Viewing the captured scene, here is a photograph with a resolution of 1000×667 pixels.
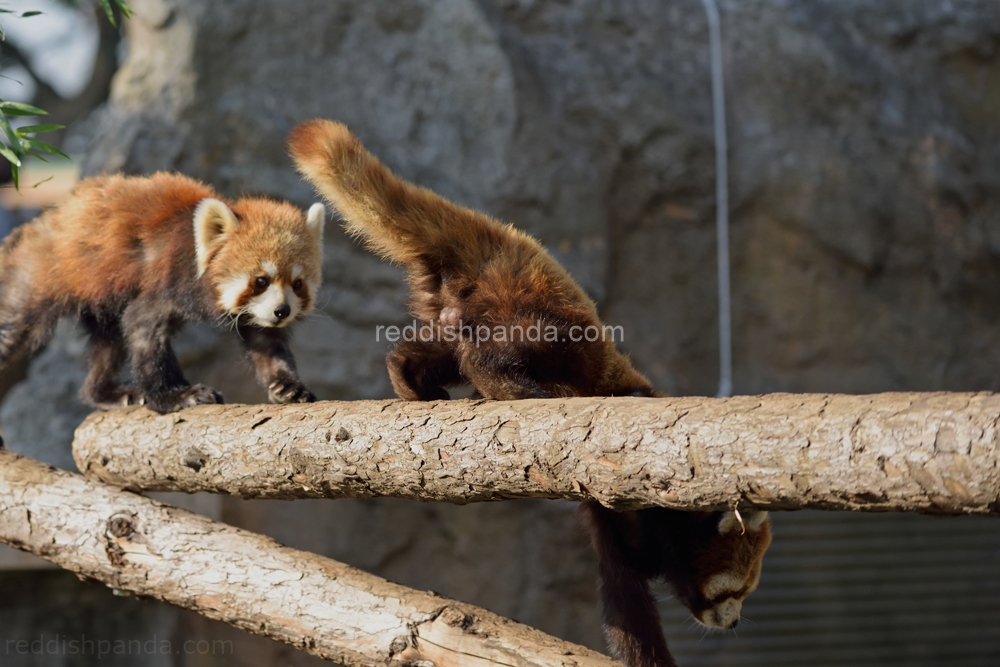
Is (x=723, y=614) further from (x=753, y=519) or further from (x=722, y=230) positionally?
(x=722, y=230)

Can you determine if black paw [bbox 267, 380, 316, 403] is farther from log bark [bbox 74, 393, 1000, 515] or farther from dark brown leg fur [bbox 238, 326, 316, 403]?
log bark [bbox 74, 393, 1000, 515]

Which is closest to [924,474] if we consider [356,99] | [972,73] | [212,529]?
[212,529]

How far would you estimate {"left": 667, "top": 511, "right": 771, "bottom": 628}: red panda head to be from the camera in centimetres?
238

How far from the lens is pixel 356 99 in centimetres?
451

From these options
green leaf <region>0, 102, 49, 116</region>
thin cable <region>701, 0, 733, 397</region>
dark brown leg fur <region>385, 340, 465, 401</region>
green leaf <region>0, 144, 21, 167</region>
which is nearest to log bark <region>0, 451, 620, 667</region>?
dark brown leg fur <region>385, 340, 465, 401</region>

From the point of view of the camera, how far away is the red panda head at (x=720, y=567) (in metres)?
2.38

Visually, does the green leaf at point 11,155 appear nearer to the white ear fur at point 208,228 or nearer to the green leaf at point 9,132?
the green leaf at point 9,132

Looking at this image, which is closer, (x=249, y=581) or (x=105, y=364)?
(x=249, y=581)

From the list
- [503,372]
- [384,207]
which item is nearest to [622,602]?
[503,372]

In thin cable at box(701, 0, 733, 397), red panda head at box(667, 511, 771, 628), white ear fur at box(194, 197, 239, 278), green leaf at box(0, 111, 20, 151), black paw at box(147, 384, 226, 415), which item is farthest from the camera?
thin cable at box(701, 0, 733, 397)

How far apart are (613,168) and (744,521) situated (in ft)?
9.48

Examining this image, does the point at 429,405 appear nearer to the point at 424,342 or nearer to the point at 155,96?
the point at 424,342

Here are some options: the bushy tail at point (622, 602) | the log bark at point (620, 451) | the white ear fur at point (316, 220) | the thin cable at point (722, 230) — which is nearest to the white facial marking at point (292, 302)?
the white ear fur at point (316, 220)

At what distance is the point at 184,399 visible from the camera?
2732 mm
